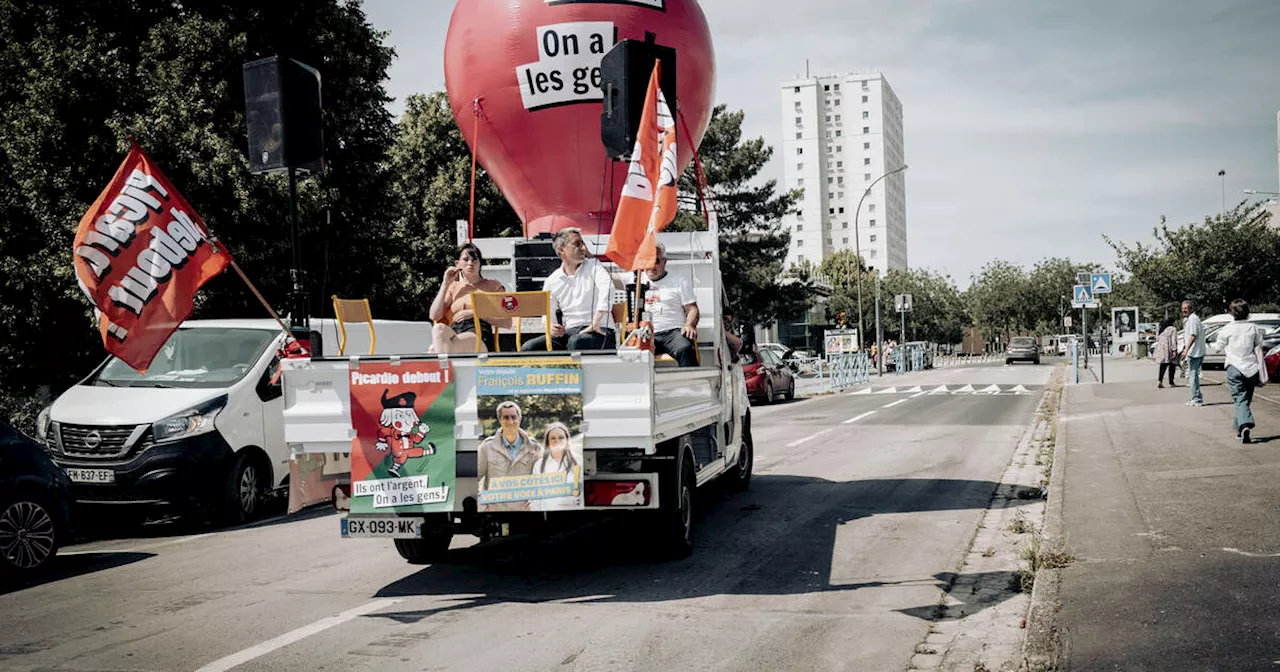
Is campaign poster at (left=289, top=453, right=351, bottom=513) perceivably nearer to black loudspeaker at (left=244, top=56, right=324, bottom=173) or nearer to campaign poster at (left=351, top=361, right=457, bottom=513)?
campaign poster at (left=351, top=361, right=457, bottom=513)

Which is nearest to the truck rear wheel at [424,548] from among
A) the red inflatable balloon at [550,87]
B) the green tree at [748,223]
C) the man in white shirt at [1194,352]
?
the red inflatable balloon at [550,87]

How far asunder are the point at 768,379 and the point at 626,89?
20.8m

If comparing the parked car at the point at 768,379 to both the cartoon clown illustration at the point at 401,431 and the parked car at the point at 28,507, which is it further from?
the cartoon clown illustration at the point at 401,431

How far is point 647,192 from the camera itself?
6.48 metres

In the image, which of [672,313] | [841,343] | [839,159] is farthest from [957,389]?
[839,159]

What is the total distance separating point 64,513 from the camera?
7672mm

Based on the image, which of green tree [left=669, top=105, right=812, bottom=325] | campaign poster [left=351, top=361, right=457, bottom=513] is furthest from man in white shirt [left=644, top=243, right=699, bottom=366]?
green tree [left=669, top=105, right=812, bottom=325]

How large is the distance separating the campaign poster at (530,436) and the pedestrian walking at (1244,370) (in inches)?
354

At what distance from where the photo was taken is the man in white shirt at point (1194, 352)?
17.4m

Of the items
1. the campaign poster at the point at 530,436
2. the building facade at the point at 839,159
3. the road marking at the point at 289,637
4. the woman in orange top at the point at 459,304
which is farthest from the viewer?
the building facade at the point at 839,159

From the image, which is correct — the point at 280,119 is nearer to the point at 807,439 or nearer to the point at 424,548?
the point at 424,548

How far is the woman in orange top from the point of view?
7477 millimetres

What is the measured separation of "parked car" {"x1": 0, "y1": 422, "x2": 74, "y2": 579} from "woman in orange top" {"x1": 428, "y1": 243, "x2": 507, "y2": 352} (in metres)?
3.03

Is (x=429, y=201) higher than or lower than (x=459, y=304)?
higher
